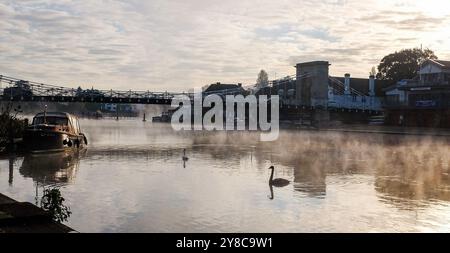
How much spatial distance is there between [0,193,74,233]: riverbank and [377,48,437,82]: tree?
126 m

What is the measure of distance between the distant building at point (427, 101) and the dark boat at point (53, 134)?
58231 millimetres

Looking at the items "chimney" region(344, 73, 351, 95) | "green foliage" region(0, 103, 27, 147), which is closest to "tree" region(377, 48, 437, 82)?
"chimney" region(344, 73, 351, 95)

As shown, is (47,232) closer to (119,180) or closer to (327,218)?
(327,218)

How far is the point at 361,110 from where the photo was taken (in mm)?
115000

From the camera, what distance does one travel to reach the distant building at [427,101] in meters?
88.2

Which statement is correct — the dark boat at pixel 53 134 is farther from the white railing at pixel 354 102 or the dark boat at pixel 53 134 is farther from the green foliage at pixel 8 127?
the white railing at pixel 354 102

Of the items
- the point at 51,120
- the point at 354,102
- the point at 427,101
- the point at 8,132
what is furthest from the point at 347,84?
the point at 8,132

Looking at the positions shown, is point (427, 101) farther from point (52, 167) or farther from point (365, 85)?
point (52, 167)

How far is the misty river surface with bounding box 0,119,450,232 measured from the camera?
62.8 ft

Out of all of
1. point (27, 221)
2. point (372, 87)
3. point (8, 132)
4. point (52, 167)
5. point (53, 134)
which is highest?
point (372, 87)

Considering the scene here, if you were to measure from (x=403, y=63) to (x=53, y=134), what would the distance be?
364 ft

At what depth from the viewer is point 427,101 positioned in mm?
90500

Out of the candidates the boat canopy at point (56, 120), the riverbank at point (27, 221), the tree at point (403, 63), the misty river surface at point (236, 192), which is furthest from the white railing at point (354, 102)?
the riverbank at point (27, 221)
